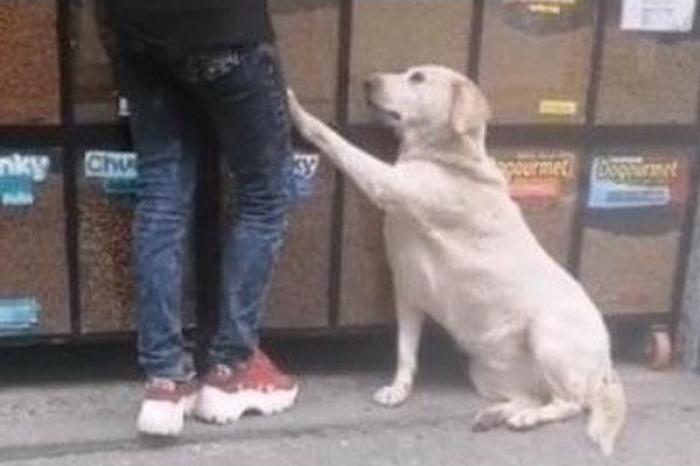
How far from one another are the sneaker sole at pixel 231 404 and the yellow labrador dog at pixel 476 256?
0.36 m

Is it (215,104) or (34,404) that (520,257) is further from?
(34,404)

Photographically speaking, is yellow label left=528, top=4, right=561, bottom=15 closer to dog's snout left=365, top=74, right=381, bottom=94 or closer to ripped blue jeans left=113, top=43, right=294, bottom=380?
dog's snout left=365, top=74, right=381, bottom=94

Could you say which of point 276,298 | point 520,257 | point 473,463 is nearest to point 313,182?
point 276,298

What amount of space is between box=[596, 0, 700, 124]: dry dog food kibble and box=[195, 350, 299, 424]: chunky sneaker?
1298mm

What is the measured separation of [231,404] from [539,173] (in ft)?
3.94

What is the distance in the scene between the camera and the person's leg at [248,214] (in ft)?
11.4

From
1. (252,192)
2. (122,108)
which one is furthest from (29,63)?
(252,192)

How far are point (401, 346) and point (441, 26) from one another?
983 millimetres

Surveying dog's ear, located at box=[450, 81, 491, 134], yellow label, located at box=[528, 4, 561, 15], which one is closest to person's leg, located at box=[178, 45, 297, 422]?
dog's ear, located at box=[450, 81, 491, 134]

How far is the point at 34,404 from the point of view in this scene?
3877 millimetres

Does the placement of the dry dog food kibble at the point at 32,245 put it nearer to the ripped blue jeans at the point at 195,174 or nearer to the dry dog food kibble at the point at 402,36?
the ripped blue jeans at the point at 195,174

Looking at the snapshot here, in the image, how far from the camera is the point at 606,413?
385cm

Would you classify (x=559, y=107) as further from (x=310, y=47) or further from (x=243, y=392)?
(x=243, y=392)

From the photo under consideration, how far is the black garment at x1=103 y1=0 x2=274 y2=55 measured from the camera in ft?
11.0
